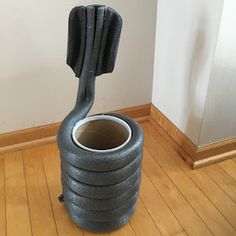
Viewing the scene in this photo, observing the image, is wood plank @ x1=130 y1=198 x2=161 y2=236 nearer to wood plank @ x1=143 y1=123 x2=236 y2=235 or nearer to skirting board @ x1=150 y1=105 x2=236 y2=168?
wood plank @ x1=143 y1=123 x2=236 y2=235

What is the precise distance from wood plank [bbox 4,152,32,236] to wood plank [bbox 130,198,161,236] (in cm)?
41

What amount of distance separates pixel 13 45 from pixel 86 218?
83 centimetres

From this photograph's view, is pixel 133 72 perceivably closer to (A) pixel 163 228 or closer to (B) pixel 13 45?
(B) pixel 13 45

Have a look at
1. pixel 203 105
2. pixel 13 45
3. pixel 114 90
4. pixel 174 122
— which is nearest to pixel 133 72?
pixel 114 90

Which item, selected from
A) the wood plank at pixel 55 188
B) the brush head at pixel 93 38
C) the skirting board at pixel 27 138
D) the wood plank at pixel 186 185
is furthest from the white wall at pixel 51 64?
the brush head at pixel 93 38

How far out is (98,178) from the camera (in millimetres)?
964

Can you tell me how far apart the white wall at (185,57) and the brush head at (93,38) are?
42cm

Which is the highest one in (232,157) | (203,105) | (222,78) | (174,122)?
(222,78)

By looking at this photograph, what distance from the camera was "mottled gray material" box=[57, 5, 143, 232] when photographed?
96 centimetres

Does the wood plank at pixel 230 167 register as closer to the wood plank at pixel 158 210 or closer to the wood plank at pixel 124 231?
the wood plank at pixel 158 210

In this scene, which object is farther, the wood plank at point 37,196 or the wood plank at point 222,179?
the wood plank at point 222,179

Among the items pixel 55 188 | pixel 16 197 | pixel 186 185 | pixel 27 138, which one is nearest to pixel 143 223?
pixel 186 185

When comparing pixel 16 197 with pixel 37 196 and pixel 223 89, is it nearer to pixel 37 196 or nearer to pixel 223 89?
pixel 37 196

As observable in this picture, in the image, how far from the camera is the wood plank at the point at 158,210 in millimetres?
1165
